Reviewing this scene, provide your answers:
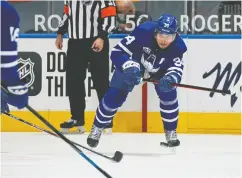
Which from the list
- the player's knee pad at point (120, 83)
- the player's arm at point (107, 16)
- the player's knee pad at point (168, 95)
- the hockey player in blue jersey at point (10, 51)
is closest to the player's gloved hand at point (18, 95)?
the hockey player in blue jersey at point (10, 51)

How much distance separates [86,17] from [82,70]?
410 mm

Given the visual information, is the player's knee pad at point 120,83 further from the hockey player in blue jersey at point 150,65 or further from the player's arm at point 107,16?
the player's arm at point 107,16

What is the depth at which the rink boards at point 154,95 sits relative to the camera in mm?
5156

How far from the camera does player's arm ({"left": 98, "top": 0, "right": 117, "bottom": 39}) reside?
4934 mm

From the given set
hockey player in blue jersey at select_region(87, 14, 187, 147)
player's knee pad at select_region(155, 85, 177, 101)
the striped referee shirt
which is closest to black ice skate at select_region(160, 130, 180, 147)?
hockey player in blue jersey at select_region(87, 14, 187, 147)

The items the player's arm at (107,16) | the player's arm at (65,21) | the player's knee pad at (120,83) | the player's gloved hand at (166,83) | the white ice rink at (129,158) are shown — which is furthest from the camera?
the player's arm at (65,21)

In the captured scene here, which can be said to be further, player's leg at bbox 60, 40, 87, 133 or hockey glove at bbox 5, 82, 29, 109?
player's leg at bbox 60, 40, 87, 133

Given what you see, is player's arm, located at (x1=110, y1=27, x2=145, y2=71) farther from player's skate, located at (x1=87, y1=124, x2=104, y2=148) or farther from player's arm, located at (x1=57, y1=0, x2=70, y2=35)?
player's arm, located at (x1=57, y1=0, x2=70, y2=35)

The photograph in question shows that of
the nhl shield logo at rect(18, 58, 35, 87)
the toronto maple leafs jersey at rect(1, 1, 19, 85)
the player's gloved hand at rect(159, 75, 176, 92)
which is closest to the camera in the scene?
the toronto maple leafs jersey at rect(1, 1, 19, 85)

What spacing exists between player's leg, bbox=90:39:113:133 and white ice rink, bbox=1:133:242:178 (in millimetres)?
351

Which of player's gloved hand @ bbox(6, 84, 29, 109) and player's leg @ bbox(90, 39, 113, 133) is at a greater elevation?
player's gloved hand @ bbox(6, 84, 29, 109)

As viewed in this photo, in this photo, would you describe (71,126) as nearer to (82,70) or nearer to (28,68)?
(82,70)

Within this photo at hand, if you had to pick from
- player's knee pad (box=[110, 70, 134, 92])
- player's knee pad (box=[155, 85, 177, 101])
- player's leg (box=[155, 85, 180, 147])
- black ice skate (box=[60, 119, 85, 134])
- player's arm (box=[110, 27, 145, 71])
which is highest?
player's arm (box=[110, 27, 145, 71])

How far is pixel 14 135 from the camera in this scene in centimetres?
488
